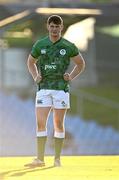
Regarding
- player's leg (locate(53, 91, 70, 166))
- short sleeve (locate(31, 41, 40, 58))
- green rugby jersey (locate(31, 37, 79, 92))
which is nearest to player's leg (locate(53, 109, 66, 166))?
player's leg (locate(53, 91, 70, 166))

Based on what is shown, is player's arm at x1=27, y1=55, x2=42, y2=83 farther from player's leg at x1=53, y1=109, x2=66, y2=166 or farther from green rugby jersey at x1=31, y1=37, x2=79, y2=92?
player's leg at x1=53, y1=109, x2=66, y2=166

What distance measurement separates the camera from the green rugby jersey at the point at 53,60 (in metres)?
3.25

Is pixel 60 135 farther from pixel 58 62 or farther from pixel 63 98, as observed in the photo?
pixel 58 62

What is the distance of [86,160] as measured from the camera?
3.64m

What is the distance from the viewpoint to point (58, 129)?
11.0 ft

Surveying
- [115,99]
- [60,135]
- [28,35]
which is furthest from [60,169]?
[115,99]

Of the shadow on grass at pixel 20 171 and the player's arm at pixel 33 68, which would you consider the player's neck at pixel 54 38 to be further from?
the shadow on grass at pixel 20 171

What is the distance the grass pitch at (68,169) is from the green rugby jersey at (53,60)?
18.0 inches

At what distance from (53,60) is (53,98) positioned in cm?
22

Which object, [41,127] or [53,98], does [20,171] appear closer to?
[41,127]

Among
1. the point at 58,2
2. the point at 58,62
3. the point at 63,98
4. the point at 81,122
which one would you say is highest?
the point at 58,2

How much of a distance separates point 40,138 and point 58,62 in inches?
17.9

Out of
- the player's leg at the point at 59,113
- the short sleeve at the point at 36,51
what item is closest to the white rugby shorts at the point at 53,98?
the player's leg at the point at 59,113

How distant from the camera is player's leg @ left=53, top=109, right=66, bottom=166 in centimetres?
333
